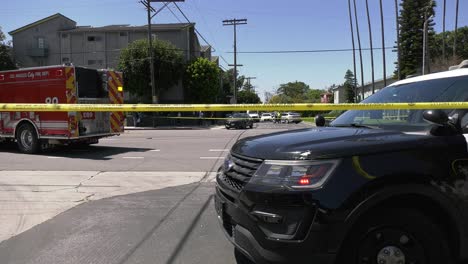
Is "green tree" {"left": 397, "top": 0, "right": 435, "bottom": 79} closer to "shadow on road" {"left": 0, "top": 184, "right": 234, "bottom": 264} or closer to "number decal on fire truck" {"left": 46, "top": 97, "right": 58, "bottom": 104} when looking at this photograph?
"number decal on fire truck" {"left": 46, "top": 97, "right": 58, "bottom": 104}

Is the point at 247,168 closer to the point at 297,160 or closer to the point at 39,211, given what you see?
the point at 297,160

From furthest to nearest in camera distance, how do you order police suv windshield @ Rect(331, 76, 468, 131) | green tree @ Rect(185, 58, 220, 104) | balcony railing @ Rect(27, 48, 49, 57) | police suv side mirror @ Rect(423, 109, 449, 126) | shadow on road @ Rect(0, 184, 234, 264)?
1. balcony railing @ Rect(27, 48, 49, 57)
2. green tree @ Rect(185, 58, 220, 104)
3. shadow on road @ Rect(0, 184, 234, 264)
4. police suv windshield @ Rect(331, 76, 468, 131)
5. police suv side mirror @ Rect(423, 109, 449, 126)

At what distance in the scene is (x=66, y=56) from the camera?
4897 centimetres

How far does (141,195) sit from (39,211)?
163 cm

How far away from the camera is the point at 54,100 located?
13023mm

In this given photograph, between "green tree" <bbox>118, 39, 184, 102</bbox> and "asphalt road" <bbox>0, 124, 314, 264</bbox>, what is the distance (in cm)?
3033

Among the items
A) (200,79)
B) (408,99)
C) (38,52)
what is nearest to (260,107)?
(408,99)

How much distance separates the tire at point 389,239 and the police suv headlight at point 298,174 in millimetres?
433

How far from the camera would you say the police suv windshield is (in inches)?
156

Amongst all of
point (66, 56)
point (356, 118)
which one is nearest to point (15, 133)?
point (356, 118)

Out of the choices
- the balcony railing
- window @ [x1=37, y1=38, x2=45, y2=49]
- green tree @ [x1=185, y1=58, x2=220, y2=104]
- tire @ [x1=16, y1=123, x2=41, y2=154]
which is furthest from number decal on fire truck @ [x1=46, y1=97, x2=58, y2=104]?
window @ [x1=37, y1=38, x2=45, y2=49]

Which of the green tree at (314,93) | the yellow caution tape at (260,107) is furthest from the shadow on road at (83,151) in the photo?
the green tree at (314,93)

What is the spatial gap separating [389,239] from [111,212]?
425 cm

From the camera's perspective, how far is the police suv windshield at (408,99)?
396cm
